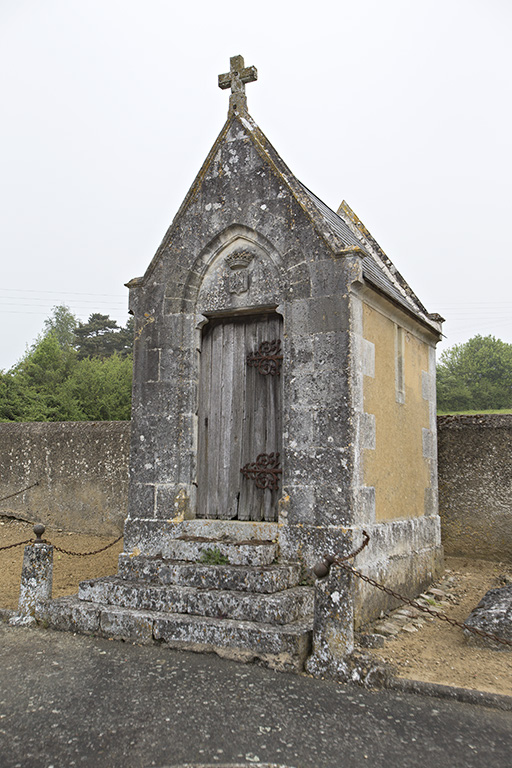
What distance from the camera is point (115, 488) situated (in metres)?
8.88

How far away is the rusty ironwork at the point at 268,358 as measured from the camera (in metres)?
5.73

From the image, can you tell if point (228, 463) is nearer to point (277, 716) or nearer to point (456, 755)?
point (277, 716)

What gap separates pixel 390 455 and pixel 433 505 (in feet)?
5.27

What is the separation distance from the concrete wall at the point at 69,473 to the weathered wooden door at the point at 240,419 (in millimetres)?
3261

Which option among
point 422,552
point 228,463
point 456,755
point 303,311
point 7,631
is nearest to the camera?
point 456,755

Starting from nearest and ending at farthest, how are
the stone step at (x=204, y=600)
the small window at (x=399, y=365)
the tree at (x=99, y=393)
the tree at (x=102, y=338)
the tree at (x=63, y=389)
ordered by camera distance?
the stone step at (x=204, y=600) < the small window at (x=399, y=365) < the tree at (x=63, y=389) < the tree at (x=99, y=393) < the tree at (x=102, y=338)

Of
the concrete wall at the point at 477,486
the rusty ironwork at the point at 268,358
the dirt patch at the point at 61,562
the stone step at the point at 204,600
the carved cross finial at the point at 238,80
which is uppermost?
the carved cross finial at the point at 238,80

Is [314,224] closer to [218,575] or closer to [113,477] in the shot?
[218,575]

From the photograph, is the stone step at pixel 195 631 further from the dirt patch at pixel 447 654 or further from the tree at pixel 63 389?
the tree at pixel 63 389

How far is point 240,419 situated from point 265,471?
0.56m

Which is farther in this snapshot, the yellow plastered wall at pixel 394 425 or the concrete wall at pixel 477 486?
the concrete wall at pixel 477 486

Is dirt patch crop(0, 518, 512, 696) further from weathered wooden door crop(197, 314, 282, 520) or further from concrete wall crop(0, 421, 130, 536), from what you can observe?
weathered wooden door crop(197, 314, 282, 520)

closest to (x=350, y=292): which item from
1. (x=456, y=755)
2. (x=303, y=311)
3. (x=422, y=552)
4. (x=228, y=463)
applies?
(x=303, y=311)

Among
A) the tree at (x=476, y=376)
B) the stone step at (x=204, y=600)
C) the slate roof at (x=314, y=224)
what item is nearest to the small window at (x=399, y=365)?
the slate roof at (x=314, y=224)
